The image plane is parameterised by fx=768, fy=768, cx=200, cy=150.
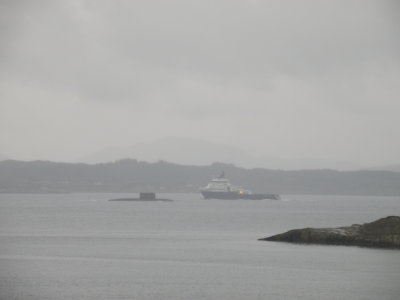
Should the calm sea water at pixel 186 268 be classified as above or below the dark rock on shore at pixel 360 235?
below

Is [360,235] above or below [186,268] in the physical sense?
above

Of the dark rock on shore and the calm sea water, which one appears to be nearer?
the calm sea water

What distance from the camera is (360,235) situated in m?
54.6

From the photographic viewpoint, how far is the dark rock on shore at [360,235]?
174 feet

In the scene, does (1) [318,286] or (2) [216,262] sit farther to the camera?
(2) [216,262]

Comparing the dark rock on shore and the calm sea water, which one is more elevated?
the dark rock on shore

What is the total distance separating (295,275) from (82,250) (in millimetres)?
17969

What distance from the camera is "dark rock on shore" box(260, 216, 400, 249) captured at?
53.0 m

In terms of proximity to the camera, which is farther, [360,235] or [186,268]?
[360,235]

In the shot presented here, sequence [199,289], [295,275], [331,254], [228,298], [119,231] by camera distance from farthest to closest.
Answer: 1. [119,231]
2. [331,254]
3. [295,275]
4. [199,289]
5. [228,298]

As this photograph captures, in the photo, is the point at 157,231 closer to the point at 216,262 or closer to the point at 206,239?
the point at 206,239

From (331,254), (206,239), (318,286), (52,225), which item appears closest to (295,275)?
(318,286)

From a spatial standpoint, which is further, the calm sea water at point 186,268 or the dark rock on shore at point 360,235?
the dark rock on shore at point 360,235

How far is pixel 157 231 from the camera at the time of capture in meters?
72.7
